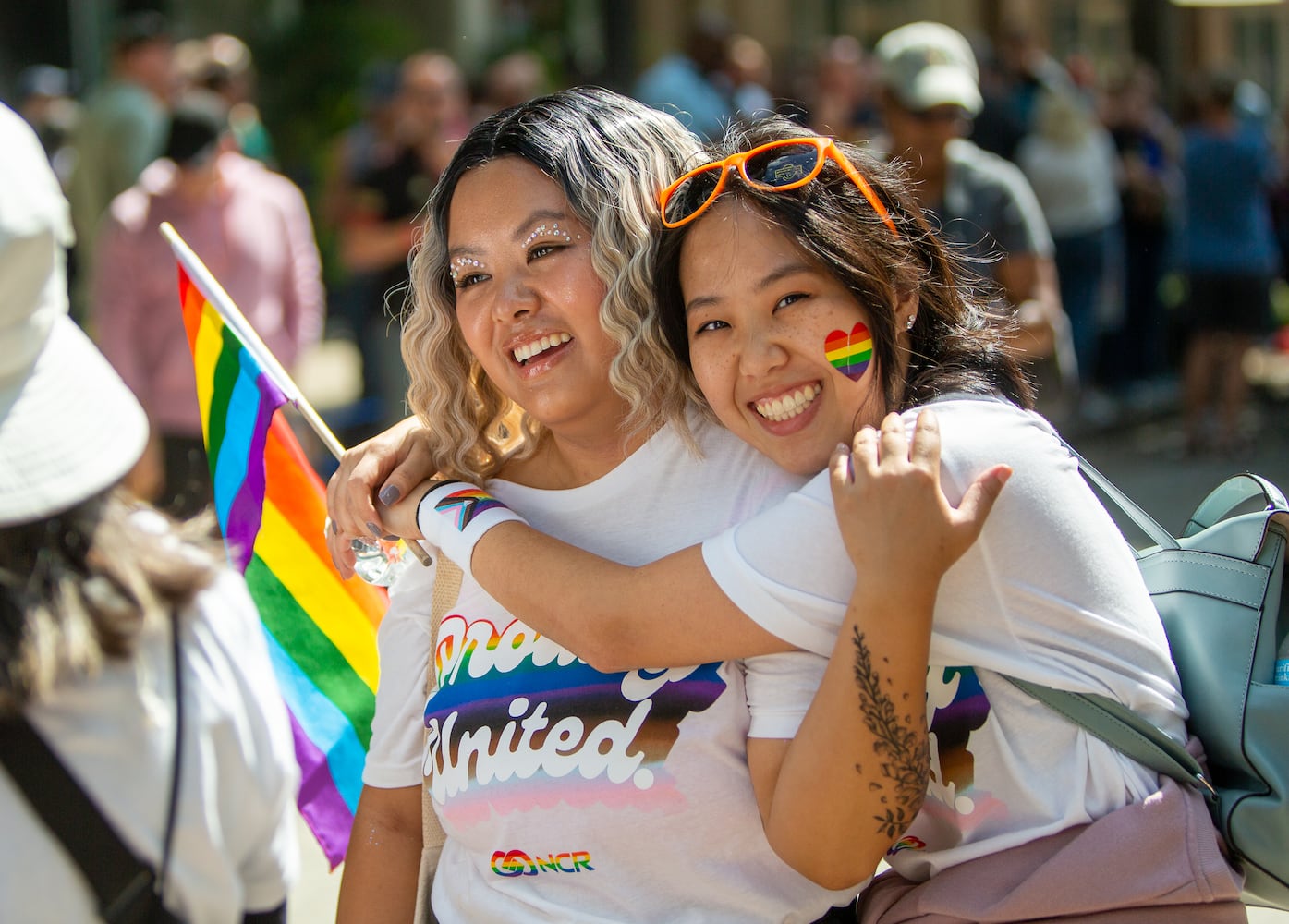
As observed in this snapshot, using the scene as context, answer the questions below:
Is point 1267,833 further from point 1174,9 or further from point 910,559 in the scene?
point 1174,9

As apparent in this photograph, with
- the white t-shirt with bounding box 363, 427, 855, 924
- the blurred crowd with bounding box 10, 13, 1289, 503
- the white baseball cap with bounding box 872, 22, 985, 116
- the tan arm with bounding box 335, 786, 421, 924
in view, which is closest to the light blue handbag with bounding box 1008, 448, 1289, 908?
the white t-shirt with bounding box 363, 427, 855, 924

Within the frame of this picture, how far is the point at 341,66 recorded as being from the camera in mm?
13367

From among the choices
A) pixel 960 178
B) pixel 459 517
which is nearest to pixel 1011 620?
pixel 459 517

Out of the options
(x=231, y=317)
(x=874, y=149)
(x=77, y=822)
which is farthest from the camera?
(x=874, y=149)

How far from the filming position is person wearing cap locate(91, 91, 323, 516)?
231 inches

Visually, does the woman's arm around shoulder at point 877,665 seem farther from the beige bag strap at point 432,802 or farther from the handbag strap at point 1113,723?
the beige bag strap at point 432,802

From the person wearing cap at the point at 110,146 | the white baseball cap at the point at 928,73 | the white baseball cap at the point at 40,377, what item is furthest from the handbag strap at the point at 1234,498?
the person wearing cap at the point at 110,146

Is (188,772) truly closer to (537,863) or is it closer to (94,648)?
(94,648)

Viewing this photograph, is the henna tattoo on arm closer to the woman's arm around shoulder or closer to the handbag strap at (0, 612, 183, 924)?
the woman's arm around shoulder

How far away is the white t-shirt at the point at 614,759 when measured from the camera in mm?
1929

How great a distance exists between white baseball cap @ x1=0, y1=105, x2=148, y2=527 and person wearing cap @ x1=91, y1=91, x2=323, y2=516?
177 inches

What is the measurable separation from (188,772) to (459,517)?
85 centimetres

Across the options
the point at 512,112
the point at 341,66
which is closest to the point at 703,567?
the point at 512,112

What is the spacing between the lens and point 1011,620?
1.76 m
